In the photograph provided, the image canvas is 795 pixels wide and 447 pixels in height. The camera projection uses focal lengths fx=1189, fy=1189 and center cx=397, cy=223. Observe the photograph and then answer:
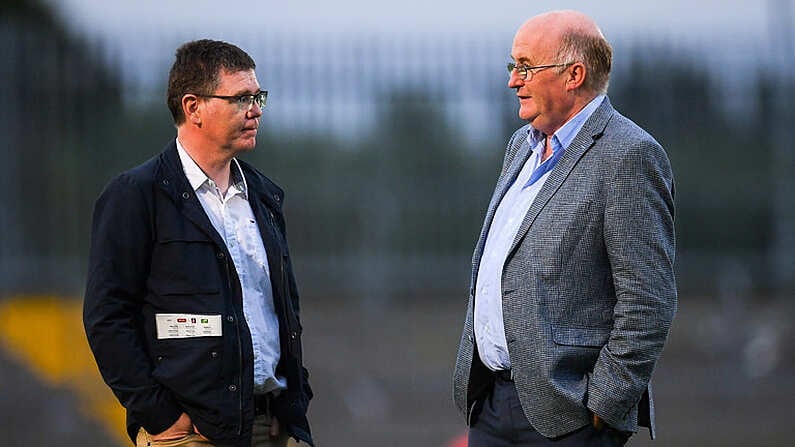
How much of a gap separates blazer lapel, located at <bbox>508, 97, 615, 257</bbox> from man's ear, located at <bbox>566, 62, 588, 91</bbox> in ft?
0.34

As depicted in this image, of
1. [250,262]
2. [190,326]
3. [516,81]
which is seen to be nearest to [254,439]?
[190,326]

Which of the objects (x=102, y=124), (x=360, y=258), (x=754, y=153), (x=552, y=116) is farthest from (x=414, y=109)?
(x=552, y=116)

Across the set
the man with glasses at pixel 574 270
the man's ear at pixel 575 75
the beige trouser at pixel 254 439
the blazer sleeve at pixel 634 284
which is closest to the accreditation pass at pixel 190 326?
the beige trouser at pixel 254 439

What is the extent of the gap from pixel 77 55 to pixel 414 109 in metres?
3.12

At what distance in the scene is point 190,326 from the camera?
3.28m

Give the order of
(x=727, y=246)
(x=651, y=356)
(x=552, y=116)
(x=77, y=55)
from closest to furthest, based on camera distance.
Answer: (x=651, y=356)
(x=552, y=116)
(x=77, y=55)
(x=727, y=246)

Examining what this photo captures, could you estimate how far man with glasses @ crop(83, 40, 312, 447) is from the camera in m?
3.26

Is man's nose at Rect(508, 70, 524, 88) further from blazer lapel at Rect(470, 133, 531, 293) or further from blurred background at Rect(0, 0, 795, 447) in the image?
blurred background at Rect(0, 0, 795, 447)

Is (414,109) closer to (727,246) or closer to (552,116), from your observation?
(727,246)

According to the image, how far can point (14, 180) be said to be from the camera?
1089 centimetres

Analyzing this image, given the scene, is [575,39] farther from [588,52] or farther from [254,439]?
[254,439]

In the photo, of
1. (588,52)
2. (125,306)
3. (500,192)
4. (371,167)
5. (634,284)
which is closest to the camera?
(634,284)

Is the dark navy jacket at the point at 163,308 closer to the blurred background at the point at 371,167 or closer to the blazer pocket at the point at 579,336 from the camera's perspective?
the blazer pocket at the point at 579,336

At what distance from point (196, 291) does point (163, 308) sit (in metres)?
0.10
